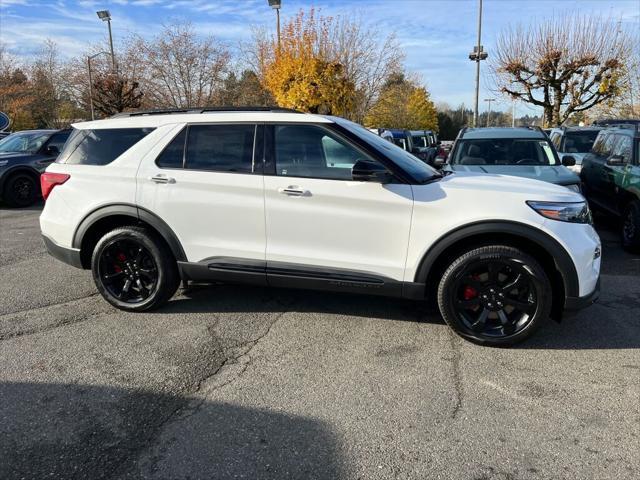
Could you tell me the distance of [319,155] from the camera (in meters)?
3.88

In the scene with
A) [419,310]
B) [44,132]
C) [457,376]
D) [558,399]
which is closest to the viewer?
[558,399]

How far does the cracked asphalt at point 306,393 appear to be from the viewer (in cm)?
247

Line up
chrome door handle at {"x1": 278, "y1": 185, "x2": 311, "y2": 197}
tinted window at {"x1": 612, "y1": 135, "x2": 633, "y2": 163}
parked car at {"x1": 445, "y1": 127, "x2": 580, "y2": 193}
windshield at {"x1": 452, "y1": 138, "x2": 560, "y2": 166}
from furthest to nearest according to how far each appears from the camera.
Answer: windshield at {"x1": 452, "y1": 138, "x2": 560, "y2": 166}
parked car at {"x1": 445, "y1": 127, "x2": 580, "y2": 193}
tinted window at {"x1": 612, "y1": 135, "x2": 633, "y2": 163}
chrome door handle at {"x1": 278, "y1": 185, "x2": 311, "y2": 197}

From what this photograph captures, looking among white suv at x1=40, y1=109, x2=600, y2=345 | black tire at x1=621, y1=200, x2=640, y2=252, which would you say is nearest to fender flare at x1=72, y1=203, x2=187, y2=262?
white suv at x1=40, y1=109, x2=600, y2=345

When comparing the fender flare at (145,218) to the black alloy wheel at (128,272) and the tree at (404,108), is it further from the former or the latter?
the tree at (404,108)

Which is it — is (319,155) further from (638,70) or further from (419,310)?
(638,70)

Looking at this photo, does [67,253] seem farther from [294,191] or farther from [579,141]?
[579,141]

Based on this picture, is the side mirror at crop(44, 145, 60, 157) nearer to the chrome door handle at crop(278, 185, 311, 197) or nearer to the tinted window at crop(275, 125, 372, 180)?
the tinted window at crop(275, 125, 372, 180)

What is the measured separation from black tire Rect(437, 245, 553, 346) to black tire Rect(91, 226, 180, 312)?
2362mm

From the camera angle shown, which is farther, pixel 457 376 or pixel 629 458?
pixel 457 376

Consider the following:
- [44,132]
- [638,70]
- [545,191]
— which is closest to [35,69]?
[44,132]

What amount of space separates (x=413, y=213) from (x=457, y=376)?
121 cm

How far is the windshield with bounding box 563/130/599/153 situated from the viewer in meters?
12.2

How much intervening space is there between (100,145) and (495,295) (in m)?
3.61
